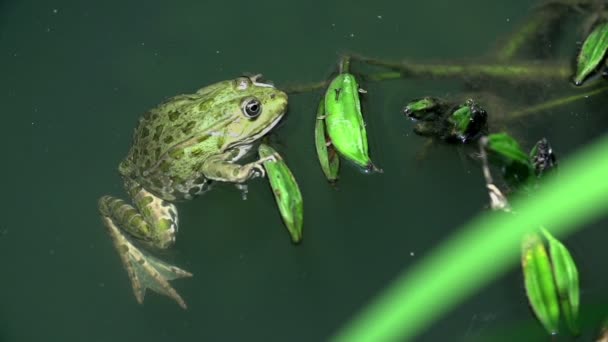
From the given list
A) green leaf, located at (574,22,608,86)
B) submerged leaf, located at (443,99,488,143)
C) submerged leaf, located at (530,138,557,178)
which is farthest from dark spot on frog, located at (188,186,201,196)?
green leaf, located at (574,22,608,86)

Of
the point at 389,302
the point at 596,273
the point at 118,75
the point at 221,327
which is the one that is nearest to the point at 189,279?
the point at 221,327

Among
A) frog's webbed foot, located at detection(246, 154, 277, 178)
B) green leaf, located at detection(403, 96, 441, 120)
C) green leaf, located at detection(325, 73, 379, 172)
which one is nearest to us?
green leaf, located at detection(325, 73, 379, 172)

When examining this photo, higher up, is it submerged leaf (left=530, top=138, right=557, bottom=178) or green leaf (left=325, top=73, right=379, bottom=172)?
green leaf (left=325, top=73, right=379, bottom=172)

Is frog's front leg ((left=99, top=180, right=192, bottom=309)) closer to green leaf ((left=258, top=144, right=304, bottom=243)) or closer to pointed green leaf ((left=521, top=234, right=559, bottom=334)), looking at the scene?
green leaf ((left=258, top=144, right=304, bottom=243))

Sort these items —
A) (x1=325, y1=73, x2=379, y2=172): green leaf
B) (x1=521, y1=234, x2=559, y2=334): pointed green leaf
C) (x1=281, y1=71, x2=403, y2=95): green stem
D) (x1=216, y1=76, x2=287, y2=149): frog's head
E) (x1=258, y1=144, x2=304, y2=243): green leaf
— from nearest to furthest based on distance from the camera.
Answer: (x1=521, y1=234, x2=559, y2=334): pointed green leaf
(x1=258, y1=144, x2=304, y2=243): green leaf
(x1=325, y1=73, x2=379, y2=172): green leaf
(x1=216, y1=76, x2=287, y2=149): frog's head
(x1=281, y1=71, x2=403, y2=95): green stem

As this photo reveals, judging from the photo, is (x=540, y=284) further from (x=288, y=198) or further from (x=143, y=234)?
(x=143, y=234)

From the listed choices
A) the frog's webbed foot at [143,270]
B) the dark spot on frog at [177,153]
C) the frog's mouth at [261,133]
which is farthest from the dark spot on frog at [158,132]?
the frog's webbed foot at [143,270]

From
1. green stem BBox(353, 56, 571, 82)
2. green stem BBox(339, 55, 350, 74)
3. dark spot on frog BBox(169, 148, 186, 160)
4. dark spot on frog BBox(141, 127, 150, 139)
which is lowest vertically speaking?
green stem BBox(353, 56, 571, 82)

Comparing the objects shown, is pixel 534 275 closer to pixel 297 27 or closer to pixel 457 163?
pixel 457 163
